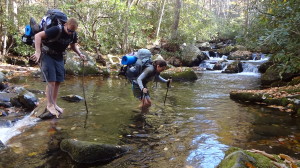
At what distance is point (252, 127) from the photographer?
5.65m

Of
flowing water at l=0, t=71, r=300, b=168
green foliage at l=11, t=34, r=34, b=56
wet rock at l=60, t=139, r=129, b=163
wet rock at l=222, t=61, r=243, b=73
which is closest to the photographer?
wet rock at l=60, t=139, r=129, b=163

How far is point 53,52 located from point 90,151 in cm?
238

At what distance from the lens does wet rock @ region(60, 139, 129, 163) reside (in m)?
3.70

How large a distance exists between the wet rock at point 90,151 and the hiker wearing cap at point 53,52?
1.69 m

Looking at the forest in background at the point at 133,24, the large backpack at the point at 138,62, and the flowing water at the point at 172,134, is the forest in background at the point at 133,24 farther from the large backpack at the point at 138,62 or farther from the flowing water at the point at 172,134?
the large backpack at the point at 138,62

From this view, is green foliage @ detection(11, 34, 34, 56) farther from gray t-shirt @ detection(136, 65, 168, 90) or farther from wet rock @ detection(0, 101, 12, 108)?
gray t-shirt @ detection(136, 65, 168, 90)

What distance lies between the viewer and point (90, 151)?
12.2 feet

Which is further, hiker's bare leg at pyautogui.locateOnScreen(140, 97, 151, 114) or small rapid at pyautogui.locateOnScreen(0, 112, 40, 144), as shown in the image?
hiker's bare leg at pyautogui.locateOnScreen(140, 97, 151, 114)

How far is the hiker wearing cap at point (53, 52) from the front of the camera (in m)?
4.70

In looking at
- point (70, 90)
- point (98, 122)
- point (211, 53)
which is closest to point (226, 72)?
point (211, 53)

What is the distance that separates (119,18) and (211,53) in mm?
Result: 10713

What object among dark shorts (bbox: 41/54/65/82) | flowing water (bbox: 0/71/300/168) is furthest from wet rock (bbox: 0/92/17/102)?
dark shorts (bbox: 41/54/65/82)

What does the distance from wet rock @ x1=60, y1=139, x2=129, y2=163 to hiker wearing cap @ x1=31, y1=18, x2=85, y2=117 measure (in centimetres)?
169

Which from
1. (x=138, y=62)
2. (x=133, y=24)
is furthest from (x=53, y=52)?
(x=133, y=24)
